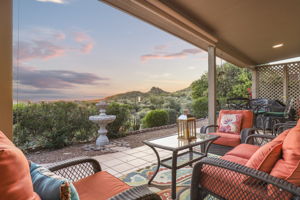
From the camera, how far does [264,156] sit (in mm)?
1242

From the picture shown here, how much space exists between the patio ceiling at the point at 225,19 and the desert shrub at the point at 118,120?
259 centimetres

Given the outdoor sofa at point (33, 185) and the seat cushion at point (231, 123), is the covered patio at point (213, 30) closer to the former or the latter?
the outdoor sofa at point (33, 185)

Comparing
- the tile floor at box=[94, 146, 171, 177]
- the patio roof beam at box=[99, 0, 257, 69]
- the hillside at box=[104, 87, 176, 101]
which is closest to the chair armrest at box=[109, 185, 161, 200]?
the tile floor at box=[94, 146, 171, 177]

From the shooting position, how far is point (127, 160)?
3020 mm

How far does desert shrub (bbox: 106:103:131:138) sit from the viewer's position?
4680 mm

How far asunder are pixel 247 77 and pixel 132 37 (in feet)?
22.8

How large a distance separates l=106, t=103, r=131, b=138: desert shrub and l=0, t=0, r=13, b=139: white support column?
10.9 ft

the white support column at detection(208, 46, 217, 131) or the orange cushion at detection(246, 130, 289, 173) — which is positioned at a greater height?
the white support column at detection(208, 46, 217, 131)

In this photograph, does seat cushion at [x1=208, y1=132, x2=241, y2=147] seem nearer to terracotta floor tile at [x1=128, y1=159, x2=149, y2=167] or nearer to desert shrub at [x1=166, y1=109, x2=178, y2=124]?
terracotta floor tile at [x1=128, y1=159, x2=149, y2=167]

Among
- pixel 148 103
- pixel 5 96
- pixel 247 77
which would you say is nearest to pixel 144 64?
pixel 148 103

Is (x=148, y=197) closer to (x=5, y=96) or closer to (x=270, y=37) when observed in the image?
(x=5, y=96)

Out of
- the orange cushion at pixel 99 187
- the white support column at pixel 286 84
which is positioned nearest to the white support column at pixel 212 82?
the orange cushion at pixel 99 187

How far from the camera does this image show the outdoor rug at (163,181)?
1950 mm

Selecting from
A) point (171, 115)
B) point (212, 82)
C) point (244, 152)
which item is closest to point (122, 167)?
point (244, 152)
